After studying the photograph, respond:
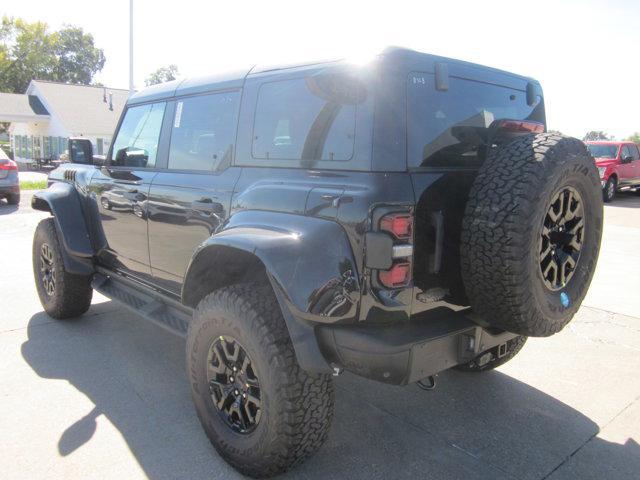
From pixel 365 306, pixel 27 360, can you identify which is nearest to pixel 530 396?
pixel 365 306

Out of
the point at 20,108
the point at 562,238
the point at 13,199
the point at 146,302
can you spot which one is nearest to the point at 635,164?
the point at 562,238

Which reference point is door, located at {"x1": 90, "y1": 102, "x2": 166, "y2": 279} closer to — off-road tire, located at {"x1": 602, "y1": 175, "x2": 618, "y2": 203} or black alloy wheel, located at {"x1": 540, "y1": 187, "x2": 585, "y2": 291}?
black alloy wheel, located at {"x1": 540, "y1": 187, "x2": 585, "y2": 291}

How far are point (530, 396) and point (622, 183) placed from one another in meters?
16.3

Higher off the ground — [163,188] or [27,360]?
[163,188]

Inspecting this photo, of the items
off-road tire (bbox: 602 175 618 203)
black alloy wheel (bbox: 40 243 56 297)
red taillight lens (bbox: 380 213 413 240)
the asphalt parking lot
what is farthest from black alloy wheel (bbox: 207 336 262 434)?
off-road tire (bbox: 602 175 618 203)

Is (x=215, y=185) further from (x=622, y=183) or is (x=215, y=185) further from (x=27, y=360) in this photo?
(x=622, y=183)

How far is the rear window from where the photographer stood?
238 centimetres

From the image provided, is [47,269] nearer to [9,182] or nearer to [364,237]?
[364,237]

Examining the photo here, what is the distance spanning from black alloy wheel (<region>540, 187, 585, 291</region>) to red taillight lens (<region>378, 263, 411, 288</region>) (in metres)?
0.64

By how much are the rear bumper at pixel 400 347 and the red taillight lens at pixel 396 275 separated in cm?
20

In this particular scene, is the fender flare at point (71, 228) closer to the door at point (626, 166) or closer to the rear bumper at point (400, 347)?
the rear bumper at point (400, 347)

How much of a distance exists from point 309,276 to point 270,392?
58cm

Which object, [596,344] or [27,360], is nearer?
[27,360]

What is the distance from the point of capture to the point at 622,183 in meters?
17.0
